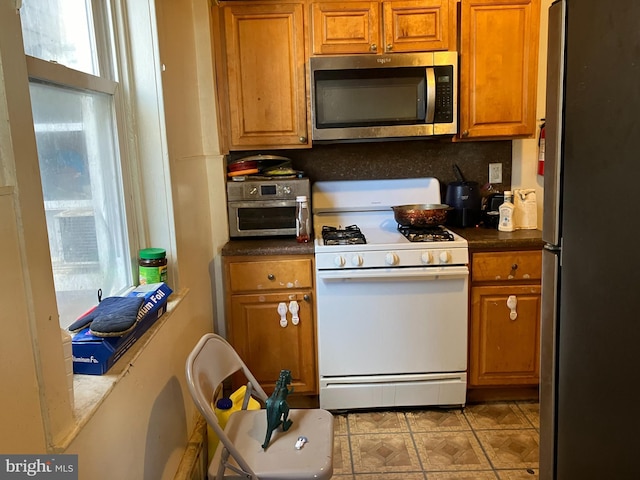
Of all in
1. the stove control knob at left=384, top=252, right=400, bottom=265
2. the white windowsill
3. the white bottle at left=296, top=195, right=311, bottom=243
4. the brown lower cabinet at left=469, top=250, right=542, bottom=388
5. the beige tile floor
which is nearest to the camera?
the white windowsill

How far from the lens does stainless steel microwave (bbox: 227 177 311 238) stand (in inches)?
107

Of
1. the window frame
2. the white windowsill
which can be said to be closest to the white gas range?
the white windowsill

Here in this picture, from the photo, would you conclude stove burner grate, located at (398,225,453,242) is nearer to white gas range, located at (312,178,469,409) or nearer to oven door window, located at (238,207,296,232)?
white gas range, located at (312,178,469,409)

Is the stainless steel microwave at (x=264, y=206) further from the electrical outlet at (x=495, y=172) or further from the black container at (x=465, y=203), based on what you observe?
the electrical outlet at (x=495, y=172)

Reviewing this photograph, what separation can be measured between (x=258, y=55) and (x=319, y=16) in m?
0.35

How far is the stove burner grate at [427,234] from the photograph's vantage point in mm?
2486

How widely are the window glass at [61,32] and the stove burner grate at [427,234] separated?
152cm

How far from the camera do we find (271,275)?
8.37 feet

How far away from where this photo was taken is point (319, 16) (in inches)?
101

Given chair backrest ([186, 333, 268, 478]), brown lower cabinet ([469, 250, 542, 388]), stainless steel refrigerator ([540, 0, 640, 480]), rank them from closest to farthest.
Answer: stainless steel refrigerator ([540, 0, 640, 480]), chair backrest ([186, 333, 268, 478]), brown lower cabinet ([469, 250, 542, 388])

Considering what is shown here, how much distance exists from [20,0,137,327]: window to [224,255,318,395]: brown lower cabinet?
78 cm

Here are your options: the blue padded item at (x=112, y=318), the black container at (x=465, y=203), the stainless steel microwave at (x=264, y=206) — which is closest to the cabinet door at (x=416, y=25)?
the black container at (x=465, y=203)

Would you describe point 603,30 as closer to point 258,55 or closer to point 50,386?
point 50,386

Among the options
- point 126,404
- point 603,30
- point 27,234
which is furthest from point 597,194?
point 126,404
